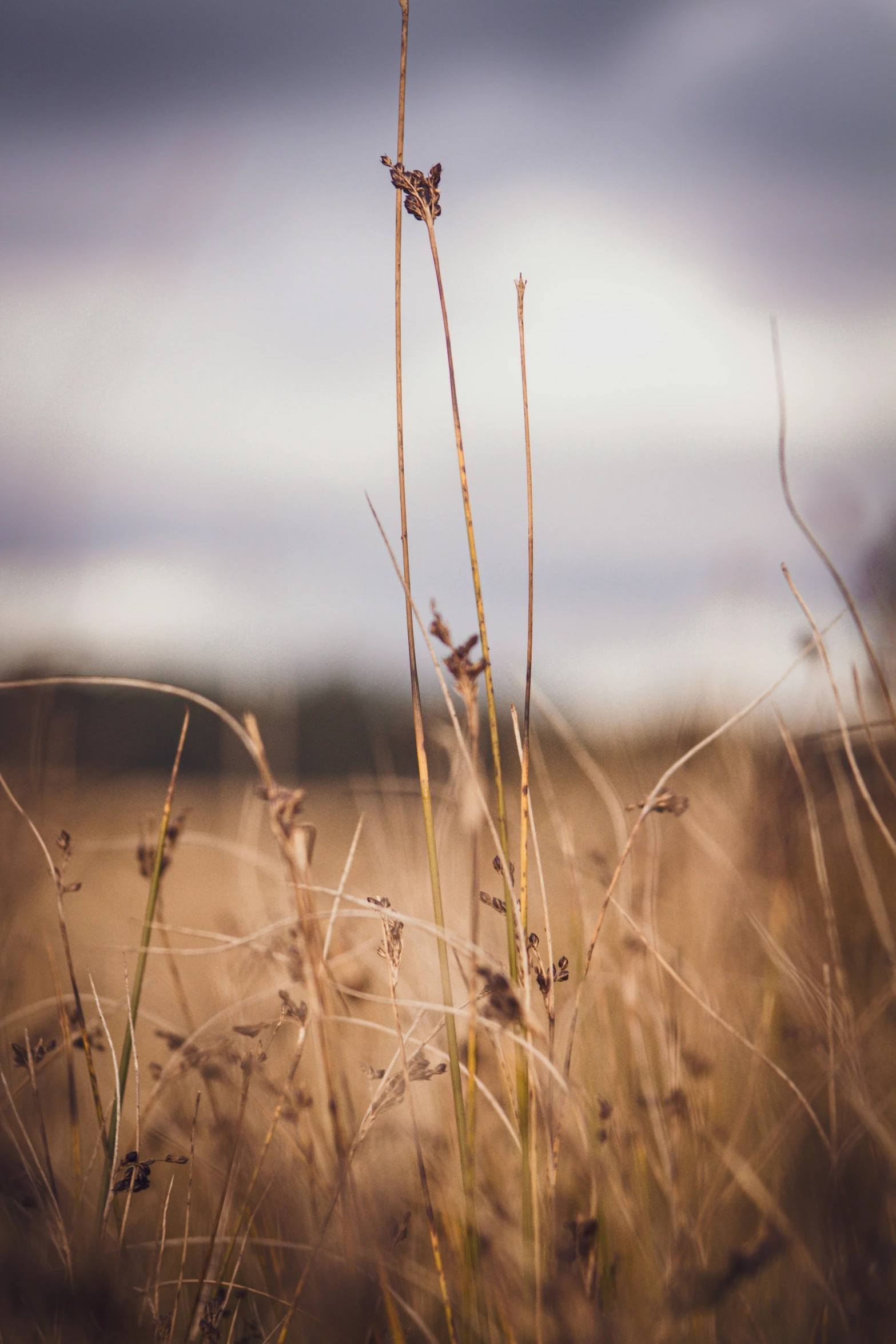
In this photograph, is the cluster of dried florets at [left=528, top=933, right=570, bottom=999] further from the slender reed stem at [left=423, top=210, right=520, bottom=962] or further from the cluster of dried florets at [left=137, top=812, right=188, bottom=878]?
the cluster of dried florets at [left=137, top=812, right=188, bottom=878]

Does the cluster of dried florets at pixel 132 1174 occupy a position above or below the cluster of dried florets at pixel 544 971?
below

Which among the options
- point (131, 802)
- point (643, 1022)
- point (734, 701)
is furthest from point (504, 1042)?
point (131, 802)

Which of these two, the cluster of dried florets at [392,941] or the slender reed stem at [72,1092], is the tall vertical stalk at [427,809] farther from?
the slender reed stem at [72,1092]

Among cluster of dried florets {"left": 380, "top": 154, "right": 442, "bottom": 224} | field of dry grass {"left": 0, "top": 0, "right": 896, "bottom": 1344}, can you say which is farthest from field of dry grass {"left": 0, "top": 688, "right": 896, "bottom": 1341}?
cluster of dried florets {"left": 380, "top": 154, "right": 442, "bottom": 224}

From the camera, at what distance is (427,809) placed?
955 millimetres

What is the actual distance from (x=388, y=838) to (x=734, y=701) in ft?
2.85

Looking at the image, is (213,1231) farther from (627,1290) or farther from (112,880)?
(112,880)

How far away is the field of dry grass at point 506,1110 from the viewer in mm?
834

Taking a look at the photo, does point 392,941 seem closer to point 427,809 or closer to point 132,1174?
point 427,809

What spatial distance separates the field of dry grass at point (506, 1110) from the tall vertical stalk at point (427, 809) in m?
0.04

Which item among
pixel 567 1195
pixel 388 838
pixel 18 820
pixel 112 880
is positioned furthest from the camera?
pixel 112 880

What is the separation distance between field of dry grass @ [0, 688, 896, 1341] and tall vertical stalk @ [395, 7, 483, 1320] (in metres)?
0.04

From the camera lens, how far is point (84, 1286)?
747 millimetres

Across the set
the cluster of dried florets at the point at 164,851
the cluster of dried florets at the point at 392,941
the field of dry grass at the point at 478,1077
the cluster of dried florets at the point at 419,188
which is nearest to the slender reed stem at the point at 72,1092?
the field of dry grass at the point at 478,1077
